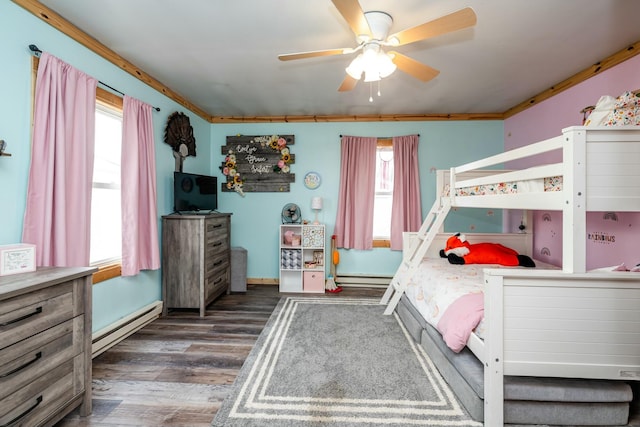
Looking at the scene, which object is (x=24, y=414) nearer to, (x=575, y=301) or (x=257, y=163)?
(x=575, y=301)

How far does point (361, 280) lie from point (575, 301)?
9.59 ft

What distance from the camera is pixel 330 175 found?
4227 mm

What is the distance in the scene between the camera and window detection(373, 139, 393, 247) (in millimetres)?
4199

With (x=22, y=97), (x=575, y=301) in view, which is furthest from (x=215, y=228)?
(x=575, y=301)

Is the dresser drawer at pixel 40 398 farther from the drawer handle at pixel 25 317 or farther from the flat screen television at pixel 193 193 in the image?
the flat screen television at pixel 193 193

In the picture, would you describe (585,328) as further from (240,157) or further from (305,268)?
(240,157)

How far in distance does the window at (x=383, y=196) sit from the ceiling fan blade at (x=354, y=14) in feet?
8.33

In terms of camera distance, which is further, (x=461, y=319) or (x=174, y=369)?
(x=174, y=369)

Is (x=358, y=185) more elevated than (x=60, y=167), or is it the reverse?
(x=358, y=185)

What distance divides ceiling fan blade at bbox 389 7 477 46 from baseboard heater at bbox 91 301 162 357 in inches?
120

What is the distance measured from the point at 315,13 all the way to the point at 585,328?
237cm

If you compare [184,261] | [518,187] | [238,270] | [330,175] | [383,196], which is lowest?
[238,270]

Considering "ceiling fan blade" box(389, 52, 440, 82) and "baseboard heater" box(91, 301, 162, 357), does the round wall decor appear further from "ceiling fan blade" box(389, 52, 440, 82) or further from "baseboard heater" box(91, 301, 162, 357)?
"baseboard heater" box(91, 301, 162, 357)

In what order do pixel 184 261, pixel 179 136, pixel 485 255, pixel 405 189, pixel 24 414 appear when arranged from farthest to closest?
pixel 405 189, pixel 179 136, pixel 184 261, pixel 485 255, pixel 24 414
